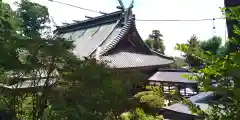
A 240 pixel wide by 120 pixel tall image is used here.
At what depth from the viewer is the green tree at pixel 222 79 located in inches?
54.6

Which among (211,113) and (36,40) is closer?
(211,113)

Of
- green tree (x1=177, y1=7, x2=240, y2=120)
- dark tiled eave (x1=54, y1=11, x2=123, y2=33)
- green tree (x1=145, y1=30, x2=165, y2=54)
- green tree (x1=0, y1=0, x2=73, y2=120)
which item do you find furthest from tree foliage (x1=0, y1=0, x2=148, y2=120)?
green tree (x1=145, y1=30, x2=165, y2=54)

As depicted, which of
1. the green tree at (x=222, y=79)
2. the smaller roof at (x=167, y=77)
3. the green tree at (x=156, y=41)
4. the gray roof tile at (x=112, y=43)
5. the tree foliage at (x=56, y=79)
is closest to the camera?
the green tree at (x=222, y=79)

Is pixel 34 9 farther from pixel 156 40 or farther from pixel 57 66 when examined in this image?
pixel 57 66

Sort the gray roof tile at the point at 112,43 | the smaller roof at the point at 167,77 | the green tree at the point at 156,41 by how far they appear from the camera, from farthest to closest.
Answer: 1. the green tree at the point at 156,41
2. the smaller roof at the point at 167,77
3. the gray roof tile at the point at 112,43

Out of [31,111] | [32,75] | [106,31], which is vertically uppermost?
[106,31]

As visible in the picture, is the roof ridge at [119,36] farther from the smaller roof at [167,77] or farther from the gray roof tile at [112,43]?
the smaller roof at [167,77]

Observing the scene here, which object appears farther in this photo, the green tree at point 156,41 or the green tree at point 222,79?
the green tree at point 156,41

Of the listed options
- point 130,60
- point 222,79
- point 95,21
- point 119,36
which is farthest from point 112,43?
point 222,79

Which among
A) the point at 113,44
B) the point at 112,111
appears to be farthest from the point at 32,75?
the point at 113,44

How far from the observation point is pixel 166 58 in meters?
14.5

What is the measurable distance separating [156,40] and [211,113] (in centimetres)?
3046

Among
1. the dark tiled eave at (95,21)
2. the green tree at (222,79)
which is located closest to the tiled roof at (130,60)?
the dark tiled eave at (95,21)

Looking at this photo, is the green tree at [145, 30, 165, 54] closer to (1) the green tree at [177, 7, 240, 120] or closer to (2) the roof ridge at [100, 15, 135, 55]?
(2) the roof ridge at [100, 15, 135, 55]
